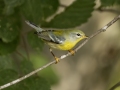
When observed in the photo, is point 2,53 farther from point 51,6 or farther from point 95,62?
point 95,62

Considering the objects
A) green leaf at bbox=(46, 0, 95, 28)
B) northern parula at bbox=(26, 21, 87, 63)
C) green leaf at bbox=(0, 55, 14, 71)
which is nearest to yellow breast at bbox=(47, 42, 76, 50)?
northern parula at bbox=(26, 21, 87, 63)

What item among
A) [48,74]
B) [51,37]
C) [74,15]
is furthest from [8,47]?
[48,74]

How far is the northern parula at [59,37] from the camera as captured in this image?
1480mm

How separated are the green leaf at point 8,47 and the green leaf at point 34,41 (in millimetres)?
66

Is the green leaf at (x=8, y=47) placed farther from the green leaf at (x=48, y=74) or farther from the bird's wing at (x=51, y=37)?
the green leaf at (x=48, y=74)

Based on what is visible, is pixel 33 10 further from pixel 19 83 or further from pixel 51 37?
pixel 19 83

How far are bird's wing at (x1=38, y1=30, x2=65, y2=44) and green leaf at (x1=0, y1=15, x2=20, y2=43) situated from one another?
13 centimetres

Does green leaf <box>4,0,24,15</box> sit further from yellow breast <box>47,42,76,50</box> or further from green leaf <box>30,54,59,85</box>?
green leaf <box>30,54,59,85</box>

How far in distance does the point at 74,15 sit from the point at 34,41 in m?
0.25

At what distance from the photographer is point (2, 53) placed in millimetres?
1509

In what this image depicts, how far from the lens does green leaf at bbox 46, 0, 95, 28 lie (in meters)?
1.59

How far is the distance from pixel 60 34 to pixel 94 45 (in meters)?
1.32

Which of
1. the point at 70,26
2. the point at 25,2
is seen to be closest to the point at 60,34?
the point at 70,26

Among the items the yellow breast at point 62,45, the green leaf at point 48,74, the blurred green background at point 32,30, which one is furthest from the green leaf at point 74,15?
the green leaf at point 48,74
